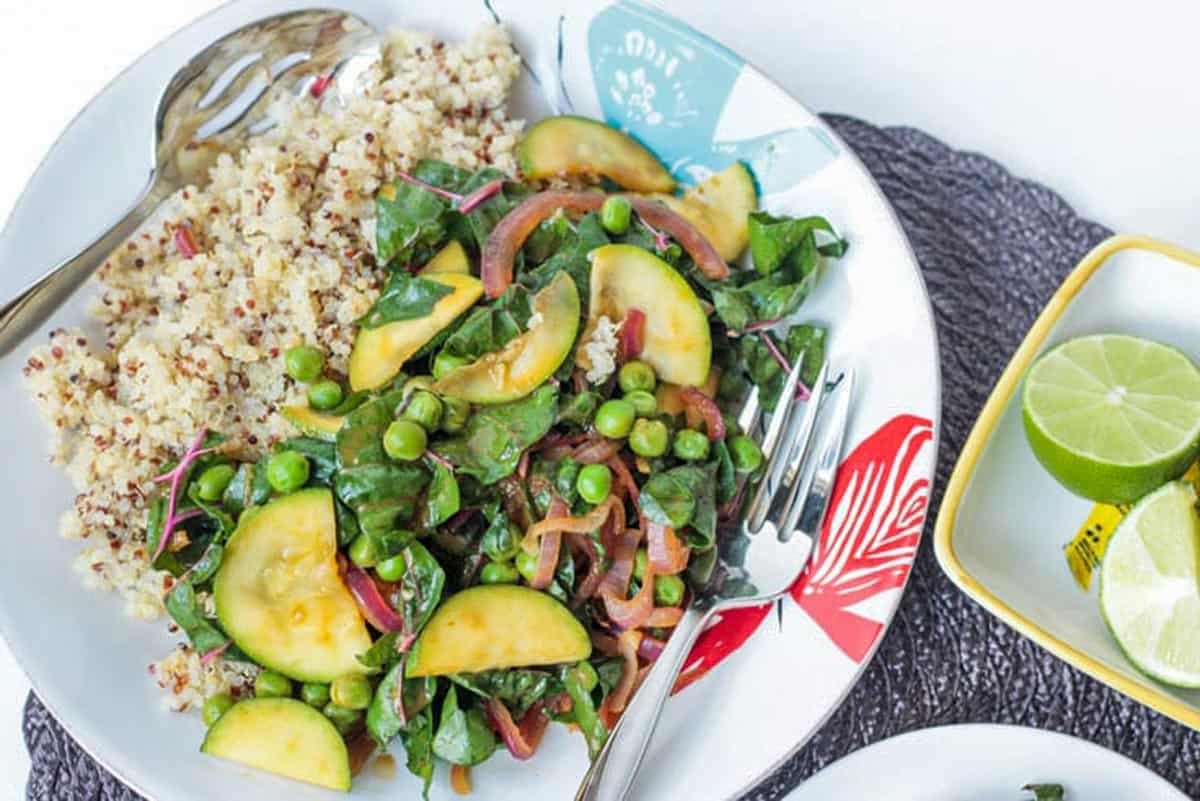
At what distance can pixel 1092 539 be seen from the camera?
8.21 ft

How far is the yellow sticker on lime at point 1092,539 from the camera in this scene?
2484 mm

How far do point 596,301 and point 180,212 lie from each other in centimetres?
84

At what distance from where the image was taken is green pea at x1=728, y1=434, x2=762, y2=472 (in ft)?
7.61

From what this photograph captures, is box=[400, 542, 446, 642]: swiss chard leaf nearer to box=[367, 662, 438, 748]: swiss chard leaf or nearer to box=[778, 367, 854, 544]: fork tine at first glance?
box=[367, 662, 438, 748]: swiss chard leaf

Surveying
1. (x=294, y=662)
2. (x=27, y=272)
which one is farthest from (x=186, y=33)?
(x=294, y=662)

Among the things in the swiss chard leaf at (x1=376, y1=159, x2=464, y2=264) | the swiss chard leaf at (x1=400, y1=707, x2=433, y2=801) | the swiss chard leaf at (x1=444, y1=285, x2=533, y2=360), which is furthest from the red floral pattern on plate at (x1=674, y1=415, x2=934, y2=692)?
the swiss chard leaf at (x1=376, y1=159, x2=464, y2=264)

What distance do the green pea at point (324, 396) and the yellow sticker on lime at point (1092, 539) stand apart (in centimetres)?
147

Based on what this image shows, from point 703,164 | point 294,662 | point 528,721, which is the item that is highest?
point 703,164

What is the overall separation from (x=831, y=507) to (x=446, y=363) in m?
0.78

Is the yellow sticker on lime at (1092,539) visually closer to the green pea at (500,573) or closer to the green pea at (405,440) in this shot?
the green pea at (500,573)

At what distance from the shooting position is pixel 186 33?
2482 millimetres

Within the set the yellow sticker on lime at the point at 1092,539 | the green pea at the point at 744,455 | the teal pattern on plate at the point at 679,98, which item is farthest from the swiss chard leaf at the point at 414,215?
the yellow sticker on lime at the point at 1092,539

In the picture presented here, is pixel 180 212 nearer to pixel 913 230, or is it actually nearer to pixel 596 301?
pixel 596 301

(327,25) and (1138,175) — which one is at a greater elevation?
(327,25)
